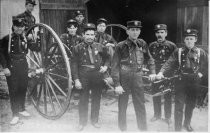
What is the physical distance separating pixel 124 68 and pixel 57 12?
383 cm

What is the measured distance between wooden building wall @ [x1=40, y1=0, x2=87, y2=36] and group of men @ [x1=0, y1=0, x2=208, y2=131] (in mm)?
2405

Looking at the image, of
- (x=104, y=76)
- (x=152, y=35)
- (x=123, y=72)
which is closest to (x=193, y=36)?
(x=123, y=72)

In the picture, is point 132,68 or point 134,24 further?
point 132,68

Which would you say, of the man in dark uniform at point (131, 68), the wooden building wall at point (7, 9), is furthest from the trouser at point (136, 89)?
the wooden building wall at point (7, 9)

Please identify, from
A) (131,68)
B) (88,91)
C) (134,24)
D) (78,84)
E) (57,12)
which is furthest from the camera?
(57,12)

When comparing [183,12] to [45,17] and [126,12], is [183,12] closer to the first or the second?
[126,12]

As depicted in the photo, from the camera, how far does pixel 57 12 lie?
7.51 metres

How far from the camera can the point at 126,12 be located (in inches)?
346

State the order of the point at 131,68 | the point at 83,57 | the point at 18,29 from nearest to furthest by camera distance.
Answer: the point at 131,68
the point at 83,57
the point at 18,29

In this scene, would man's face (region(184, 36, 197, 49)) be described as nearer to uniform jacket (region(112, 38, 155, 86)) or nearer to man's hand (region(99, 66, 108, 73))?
uniform jacket (region(112, 38, 155, 86))

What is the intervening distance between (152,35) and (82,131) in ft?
14.1

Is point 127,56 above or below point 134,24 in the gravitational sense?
below

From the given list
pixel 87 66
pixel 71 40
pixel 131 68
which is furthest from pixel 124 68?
pixel 71 40

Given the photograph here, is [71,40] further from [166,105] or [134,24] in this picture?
[166,105]
